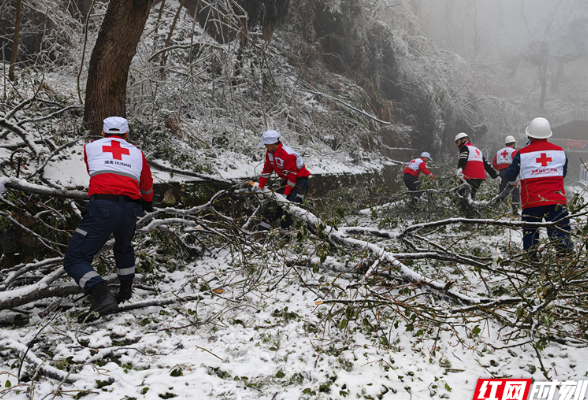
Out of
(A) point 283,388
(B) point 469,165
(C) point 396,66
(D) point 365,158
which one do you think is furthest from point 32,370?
(C) point 396,66

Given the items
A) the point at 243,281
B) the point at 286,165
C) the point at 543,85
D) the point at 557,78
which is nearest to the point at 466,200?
the point at 286,165

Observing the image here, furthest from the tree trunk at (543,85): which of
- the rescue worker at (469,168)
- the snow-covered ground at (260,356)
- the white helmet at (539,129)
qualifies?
the snow-covered ground at (260,356)

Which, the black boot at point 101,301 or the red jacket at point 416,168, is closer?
the black boot at point 101,301

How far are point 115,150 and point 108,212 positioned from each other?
54 centimetres

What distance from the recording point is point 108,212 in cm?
255

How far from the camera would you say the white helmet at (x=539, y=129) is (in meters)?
3.72

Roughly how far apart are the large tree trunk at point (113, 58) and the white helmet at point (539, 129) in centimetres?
470

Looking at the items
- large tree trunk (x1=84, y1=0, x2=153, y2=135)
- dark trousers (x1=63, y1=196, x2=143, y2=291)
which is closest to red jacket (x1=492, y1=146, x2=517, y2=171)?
large tree trunk (x1=84, y1=0, x2=153, y2=135)

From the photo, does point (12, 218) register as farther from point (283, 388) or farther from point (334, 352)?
point (334, 352)

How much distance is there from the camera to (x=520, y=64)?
4250cm

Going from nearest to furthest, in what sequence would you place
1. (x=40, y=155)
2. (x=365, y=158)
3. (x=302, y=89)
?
(x=40, y=155) → (x=302, y=89) → (x=365, y=158)

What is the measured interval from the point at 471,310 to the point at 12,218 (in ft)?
12.4

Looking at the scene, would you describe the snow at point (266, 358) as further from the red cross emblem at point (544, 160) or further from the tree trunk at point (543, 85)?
the tree trunk at point (543, 85)

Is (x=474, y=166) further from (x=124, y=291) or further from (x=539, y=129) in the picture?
(x=124, y=291)
